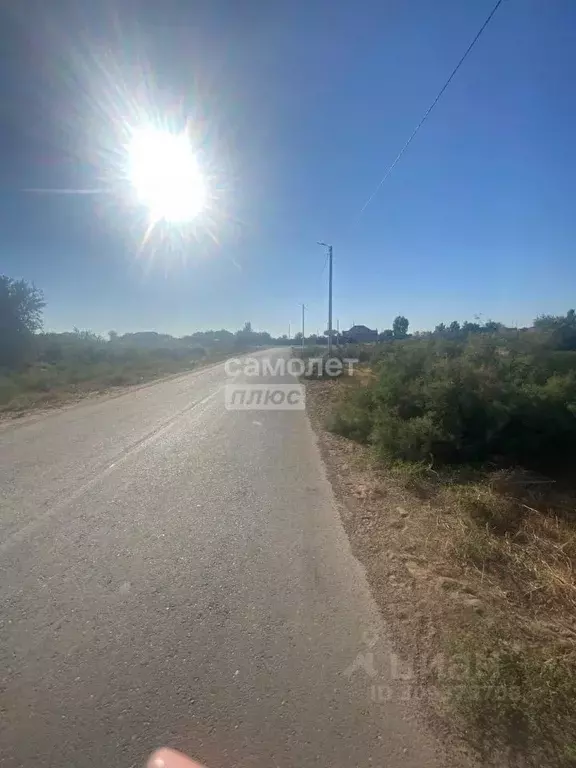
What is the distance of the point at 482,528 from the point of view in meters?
4.57

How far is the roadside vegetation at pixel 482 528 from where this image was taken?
2.23 m

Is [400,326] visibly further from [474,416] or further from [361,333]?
[474,416]

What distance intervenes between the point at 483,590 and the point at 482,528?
1.32 m

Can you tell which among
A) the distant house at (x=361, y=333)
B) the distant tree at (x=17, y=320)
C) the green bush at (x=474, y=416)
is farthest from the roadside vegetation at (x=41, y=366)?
the distant house at (x=361, y=333)

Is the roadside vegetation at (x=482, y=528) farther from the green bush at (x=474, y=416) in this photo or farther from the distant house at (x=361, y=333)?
the distant house at (x=361, y=333)

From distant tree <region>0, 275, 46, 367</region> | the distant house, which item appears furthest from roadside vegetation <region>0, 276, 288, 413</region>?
the distant house

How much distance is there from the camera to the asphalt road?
208cm

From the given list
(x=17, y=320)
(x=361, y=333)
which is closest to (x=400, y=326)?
(x=361, y=333)

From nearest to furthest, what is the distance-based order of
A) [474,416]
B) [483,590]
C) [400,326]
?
[483,590], [474,416], [400,326]

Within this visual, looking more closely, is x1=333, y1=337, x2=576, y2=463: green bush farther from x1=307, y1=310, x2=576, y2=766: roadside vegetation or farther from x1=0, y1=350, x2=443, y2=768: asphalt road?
x1=0, y1=350, x2=443, y2=768: asphalt road

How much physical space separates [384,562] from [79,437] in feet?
23.8

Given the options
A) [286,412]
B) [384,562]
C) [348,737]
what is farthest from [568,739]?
[286,412]

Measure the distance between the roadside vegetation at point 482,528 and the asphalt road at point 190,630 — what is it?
357mm

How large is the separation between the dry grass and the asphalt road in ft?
0.87
